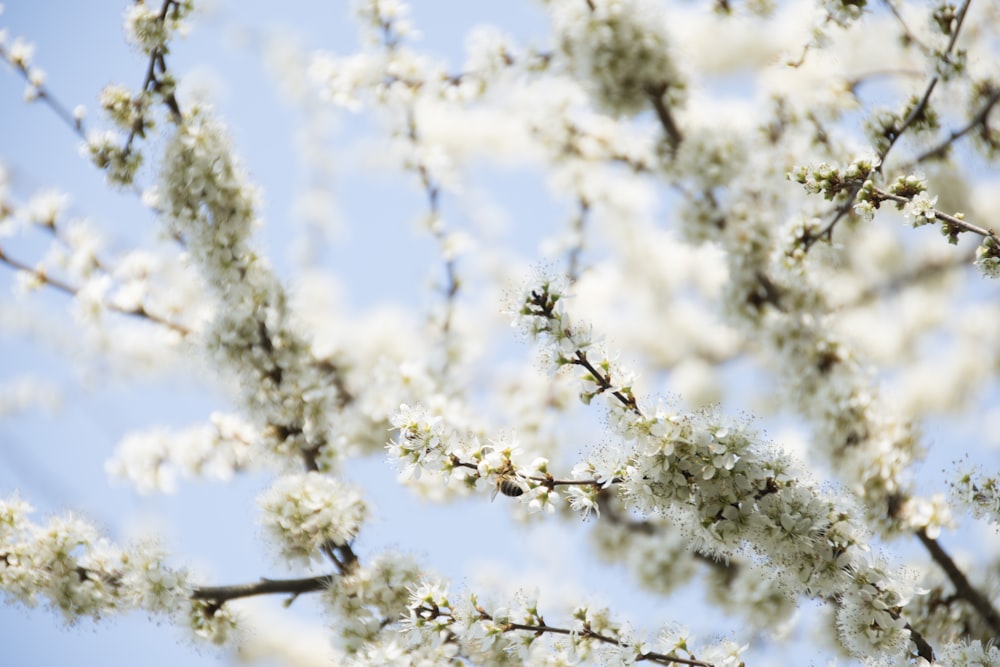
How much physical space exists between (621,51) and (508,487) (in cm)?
278

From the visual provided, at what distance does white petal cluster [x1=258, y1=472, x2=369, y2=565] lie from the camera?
3.22 metres

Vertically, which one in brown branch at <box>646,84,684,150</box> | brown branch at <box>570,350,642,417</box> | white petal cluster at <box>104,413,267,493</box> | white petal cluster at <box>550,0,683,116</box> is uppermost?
white petal cluster at <box>550,0,683,116</box>

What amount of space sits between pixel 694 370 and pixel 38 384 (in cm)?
672

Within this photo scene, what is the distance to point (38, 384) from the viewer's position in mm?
7691

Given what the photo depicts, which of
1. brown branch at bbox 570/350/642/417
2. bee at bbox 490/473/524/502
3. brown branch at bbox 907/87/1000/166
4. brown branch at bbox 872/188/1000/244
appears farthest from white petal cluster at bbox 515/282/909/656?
brown branch at bbox 907/87/1000/166

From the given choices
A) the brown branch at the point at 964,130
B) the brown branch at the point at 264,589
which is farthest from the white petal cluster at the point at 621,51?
the brown branch at the point at 264,589

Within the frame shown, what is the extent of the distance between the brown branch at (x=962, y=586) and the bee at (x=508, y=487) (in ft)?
5.74

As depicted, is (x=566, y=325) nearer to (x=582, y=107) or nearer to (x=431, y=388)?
(x=431, y=388)

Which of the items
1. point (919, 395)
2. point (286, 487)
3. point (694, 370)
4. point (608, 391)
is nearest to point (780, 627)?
point (608, 391)

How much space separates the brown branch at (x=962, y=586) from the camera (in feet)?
9.58

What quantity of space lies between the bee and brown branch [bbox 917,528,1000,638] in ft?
5.74

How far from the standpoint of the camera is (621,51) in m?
4.38

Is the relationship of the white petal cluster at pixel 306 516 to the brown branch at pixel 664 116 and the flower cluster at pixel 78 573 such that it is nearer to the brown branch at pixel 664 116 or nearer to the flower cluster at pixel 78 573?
the flower cluster at pixel 78 573

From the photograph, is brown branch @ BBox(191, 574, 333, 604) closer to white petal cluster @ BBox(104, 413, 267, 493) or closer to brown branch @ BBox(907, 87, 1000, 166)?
white petal cluster @ BBox(104, 413, 267, 493)
